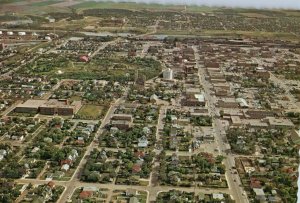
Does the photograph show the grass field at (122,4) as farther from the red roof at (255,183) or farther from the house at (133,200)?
the red roof at (255,183)

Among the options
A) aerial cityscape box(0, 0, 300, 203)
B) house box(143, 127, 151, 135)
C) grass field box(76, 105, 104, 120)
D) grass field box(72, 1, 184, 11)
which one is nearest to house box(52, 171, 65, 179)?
aerial cityscape box(0, 0, 300, 203)

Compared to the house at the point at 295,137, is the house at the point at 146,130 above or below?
below

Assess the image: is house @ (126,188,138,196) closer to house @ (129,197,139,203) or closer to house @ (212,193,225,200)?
→ house @ (129,197,139,203)

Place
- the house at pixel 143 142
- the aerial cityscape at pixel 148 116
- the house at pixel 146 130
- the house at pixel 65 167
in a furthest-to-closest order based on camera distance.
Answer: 1. the house at pixel 146 130
2. the house at pixel 143 142
3. the house at pixel 65 167
4. the aerial cityscape at pixel 148 116

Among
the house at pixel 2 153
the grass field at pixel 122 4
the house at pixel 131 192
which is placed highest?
the grass field at pixel 122 4

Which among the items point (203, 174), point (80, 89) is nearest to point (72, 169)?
point (203, 174)

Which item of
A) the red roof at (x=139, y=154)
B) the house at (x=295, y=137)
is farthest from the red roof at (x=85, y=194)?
the house at (x=295, y=137)

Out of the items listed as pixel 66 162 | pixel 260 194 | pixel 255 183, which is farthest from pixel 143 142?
pixel 260 194
